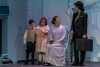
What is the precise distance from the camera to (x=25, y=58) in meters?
12.5

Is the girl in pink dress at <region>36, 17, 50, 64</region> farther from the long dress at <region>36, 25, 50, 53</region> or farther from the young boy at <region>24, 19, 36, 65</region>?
the young boy at <region>24, 19, 36, 65</region>

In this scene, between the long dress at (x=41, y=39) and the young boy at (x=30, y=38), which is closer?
the long dress at (x=41, y=39)

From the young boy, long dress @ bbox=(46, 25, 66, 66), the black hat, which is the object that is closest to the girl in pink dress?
the young boy

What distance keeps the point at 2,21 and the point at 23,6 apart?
789mm

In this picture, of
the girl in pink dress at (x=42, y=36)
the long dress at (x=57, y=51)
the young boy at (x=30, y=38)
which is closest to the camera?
the long dress at (x=57, y=51)

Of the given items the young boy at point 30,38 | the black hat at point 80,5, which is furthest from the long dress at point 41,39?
the black hat at point 80,5

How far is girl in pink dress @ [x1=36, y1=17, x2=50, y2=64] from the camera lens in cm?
1161

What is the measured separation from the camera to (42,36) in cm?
1169

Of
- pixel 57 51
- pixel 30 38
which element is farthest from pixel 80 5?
pixel 30 38

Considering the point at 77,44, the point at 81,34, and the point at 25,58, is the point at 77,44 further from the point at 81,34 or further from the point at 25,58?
the point at 25,58

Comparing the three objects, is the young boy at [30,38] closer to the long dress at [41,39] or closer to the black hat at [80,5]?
the long dress at [41,39]

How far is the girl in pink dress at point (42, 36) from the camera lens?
38.1ft

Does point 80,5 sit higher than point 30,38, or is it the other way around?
point 80,5

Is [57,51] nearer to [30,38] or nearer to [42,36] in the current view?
[42,36]
